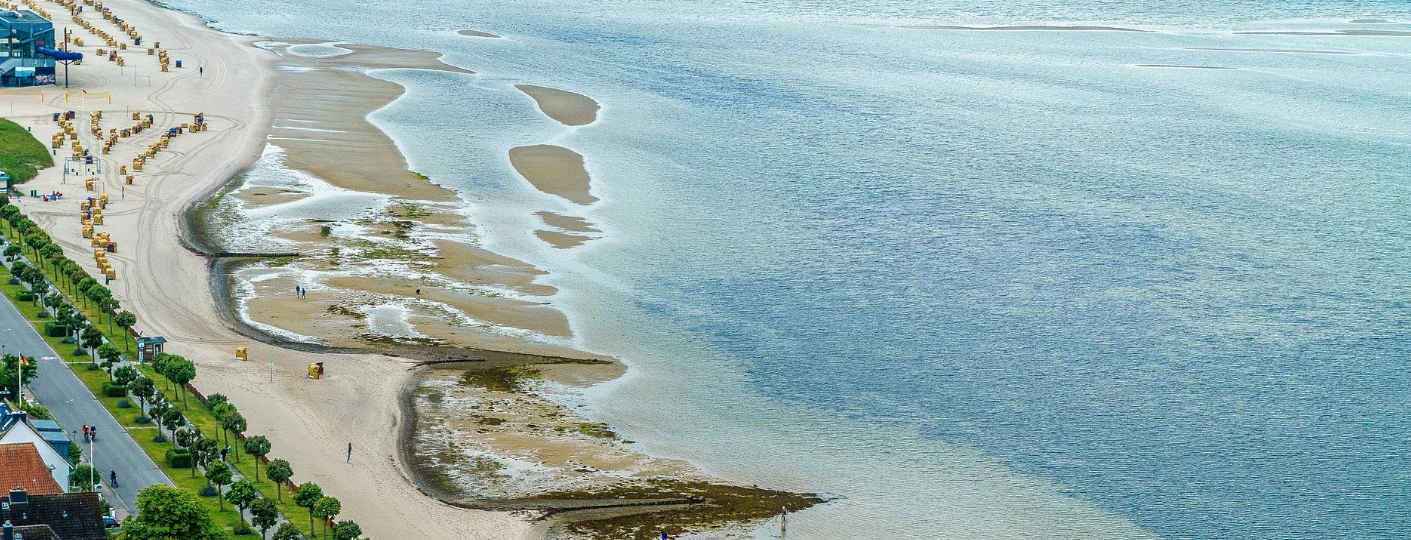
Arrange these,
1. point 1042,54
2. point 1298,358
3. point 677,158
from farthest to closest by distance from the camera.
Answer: point 1042,54, point 677,158, point 1298,358

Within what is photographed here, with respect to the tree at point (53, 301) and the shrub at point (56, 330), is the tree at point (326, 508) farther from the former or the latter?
the tree at point (53, 301)

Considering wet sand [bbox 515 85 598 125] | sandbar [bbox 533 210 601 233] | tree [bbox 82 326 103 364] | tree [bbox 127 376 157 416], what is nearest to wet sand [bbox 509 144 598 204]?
sandbar [bbox 533 210 601 233]

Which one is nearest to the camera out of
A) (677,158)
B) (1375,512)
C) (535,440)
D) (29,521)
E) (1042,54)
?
(29,521)

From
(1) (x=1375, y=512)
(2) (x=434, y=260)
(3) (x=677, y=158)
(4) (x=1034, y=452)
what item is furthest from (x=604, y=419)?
(3) (x=677, y=158)

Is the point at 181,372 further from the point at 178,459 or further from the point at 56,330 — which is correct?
the point at 56,330

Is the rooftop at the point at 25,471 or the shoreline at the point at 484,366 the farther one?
the shoreline at the point at 484,366

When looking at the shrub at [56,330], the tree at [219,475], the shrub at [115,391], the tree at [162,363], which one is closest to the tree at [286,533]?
the tree at [219,475]

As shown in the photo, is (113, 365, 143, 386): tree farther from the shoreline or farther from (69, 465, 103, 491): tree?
(69, 465, 103, 491): tree

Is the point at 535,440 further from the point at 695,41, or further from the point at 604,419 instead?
the point at 695,41

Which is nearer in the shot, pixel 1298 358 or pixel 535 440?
pixel 535 440
